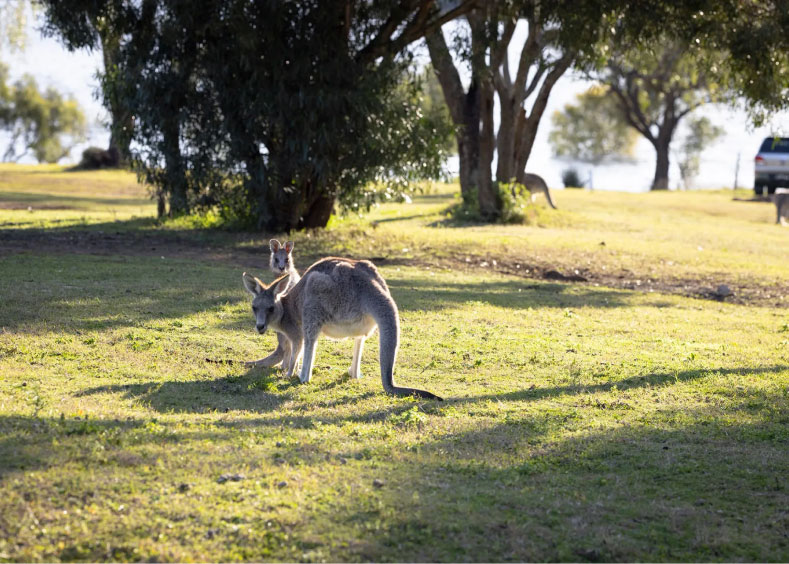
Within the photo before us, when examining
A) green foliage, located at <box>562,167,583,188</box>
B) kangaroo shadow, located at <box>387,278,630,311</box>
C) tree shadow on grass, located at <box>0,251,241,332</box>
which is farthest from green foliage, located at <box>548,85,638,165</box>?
tree shadow on grass, located at <box>0,251,241,332</box>

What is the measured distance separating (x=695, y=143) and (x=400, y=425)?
67.7 meters

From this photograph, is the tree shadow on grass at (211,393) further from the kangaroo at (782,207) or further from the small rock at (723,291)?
the kangaroo at (782,207)

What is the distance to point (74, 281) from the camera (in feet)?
38.7

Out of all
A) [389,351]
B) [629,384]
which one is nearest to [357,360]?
[389,351]

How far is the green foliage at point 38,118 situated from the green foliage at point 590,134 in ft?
115

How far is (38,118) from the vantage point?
57969 millimetres

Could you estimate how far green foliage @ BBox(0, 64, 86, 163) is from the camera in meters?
57.0

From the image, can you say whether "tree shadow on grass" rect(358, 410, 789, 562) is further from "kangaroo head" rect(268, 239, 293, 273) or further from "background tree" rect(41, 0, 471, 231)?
"background tree" rect(41, 0, 471, 231)

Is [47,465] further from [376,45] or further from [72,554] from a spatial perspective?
[376,45]

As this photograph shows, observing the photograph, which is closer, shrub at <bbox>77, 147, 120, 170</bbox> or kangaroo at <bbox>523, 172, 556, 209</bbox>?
kangaroo at <bbox>523, 172, 556, 209</bbox>

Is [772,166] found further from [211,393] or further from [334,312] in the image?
[211,393]

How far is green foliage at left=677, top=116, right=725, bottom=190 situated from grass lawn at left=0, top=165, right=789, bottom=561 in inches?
2199

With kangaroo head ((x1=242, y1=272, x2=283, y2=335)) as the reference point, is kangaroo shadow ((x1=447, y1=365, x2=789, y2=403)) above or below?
below

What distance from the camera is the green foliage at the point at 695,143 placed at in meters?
67.3
